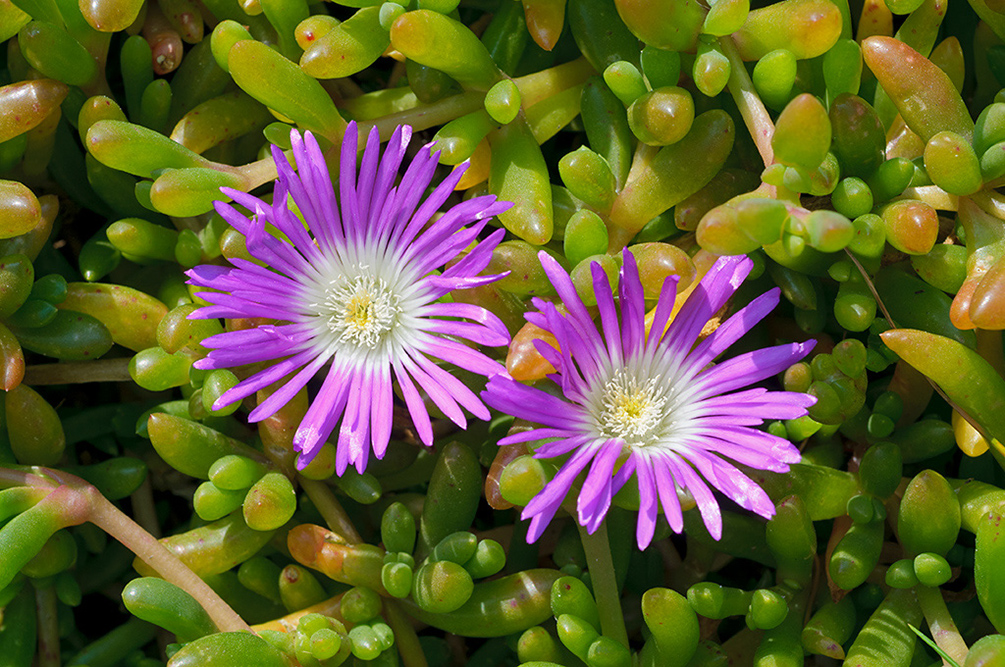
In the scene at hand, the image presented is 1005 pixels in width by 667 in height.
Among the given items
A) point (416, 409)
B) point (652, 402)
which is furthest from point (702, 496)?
point (416, 409)

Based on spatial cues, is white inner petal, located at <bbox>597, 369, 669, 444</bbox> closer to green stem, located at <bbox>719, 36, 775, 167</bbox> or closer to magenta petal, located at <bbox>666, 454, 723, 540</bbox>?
magenta petal, located at <bbox>666, 454, 723, 540</bbox>

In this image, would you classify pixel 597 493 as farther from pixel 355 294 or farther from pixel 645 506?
pixel 355 294

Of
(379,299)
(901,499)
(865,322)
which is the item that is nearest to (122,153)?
(379,299)

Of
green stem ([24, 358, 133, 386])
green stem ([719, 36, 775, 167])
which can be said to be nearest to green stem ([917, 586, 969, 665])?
green stem ([719, 36, 775, 167])

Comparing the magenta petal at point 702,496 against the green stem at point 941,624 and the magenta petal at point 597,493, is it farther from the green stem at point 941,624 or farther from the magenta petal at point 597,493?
the green stem at point 941,624

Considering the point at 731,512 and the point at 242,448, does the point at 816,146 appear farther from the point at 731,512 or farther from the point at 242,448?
the point at 242,448
